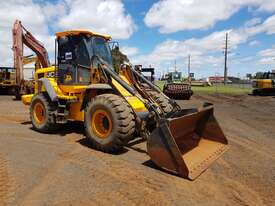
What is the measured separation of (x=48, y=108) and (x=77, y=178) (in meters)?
3.81

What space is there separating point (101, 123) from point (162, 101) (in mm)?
1756

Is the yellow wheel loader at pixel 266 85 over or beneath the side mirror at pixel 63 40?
beneath

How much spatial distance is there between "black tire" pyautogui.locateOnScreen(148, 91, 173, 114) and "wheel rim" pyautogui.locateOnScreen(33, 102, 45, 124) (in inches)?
117

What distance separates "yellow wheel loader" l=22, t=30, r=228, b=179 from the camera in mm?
5910

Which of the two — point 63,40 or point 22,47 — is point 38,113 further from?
point 22,47

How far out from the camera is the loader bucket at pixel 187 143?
564cm

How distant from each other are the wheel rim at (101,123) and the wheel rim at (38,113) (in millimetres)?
2394

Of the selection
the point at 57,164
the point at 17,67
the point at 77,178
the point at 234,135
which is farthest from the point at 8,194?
the point at 17,67

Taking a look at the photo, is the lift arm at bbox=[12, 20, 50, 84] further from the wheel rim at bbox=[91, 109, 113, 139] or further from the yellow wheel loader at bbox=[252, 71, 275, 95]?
the yellow wheel loader at bbox=[252, 71, 275, 95]

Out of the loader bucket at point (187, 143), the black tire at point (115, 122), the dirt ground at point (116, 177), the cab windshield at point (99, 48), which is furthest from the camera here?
the cab windshield at point (99, 48)

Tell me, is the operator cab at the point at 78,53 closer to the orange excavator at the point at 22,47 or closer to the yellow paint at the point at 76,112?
the yellow paint at the point at 76,112

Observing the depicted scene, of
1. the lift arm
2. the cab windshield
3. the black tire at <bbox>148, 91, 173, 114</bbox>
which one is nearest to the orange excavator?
the lift arm

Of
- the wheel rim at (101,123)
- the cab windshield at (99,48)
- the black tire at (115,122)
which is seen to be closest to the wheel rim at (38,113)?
the cab windshield at (99,48)

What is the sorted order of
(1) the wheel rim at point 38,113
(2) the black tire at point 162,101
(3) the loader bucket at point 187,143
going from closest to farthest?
(3) the loader bucket at point 187,143 → (2) the black tire at point 162,101 → (1) the wheel rim at point 38,113
